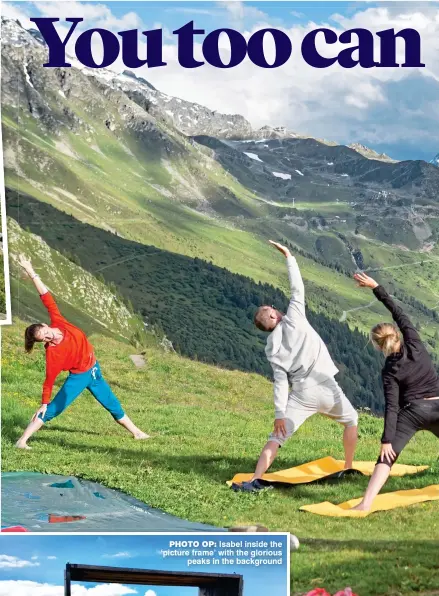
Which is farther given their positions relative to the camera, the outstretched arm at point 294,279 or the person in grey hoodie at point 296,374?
the person in grey hoodie at point 296,374

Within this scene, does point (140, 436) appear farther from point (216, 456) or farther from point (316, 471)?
point (316, 471)

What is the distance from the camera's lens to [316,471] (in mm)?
14281

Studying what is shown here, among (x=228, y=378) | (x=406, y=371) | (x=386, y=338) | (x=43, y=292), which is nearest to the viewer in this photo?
(x=386, y=338)

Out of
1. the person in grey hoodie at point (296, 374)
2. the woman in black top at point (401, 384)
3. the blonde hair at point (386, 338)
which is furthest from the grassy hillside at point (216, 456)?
the blonde hair at point (386, 338)

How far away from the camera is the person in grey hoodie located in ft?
43.1

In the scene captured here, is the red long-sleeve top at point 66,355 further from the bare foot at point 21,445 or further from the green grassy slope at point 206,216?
the green grassy slope at point 206,216

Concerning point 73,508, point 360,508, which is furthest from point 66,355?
point 360,508

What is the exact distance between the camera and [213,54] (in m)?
16.1

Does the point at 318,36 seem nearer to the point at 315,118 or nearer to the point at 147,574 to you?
the point at 147,574

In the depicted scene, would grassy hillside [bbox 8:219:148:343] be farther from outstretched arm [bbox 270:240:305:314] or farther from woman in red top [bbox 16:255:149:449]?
outstretched arm [bbox 270:240:305:314]

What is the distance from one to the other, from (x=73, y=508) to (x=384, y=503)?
142 inches

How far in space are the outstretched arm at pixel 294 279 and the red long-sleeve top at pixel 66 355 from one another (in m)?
3.65

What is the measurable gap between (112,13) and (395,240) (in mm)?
31432

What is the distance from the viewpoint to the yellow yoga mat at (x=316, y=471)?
45.2 feet
